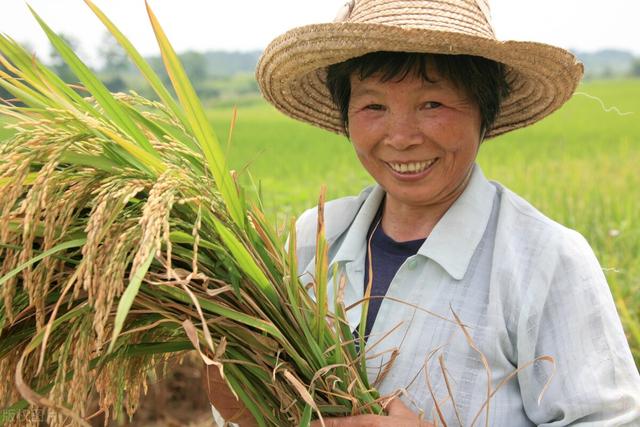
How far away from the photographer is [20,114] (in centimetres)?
139

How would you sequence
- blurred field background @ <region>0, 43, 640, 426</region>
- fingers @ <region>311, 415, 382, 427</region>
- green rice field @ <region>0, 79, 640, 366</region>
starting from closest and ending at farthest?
fingers @ <region>311, 415, 382, 427</region> < blurred field background @ <region>0, 43, 640, 426</region> < green rice field @ <region>0, 79, 640, 366</region>

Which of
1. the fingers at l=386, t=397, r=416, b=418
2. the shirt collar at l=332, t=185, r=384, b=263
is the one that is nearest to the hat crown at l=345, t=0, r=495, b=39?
Result: the shirt collar at l=332, t=185, r=384, b=263

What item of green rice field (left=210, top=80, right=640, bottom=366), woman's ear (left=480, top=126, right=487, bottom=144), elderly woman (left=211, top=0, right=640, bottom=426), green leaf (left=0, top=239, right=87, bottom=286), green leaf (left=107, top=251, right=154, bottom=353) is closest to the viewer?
green leaf (left=107, top=251, right=154, bottom=353)

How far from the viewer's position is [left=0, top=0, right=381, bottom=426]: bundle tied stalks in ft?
3.97

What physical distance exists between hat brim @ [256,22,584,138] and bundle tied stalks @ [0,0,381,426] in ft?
1.39

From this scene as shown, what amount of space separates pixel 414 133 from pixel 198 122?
579 millimetres

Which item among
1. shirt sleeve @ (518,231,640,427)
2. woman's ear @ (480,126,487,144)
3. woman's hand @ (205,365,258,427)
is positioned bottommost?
woman's hand @ (205,365,258,427)

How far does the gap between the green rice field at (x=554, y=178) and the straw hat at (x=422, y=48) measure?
5.1 inches

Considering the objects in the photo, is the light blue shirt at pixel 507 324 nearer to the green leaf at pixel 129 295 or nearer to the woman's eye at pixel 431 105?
the woman's eye at pixel 431 105

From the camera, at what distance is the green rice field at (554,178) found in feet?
15.6

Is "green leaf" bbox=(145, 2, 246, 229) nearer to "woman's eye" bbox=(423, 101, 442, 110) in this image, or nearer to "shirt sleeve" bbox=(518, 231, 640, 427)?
"woman's eye" bbox=(423, 101, 442, 110)

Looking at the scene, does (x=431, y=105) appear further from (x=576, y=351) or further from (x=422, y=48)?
(x=576, y=351)

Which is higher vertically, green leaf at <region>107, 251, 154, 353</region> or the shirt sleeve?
green leaf at <region>107, 251, 154, 353</region>

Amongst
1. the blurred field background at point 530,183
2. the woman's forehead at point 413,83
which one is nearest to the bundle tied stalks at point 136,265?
the blurred field background at point 530,183
